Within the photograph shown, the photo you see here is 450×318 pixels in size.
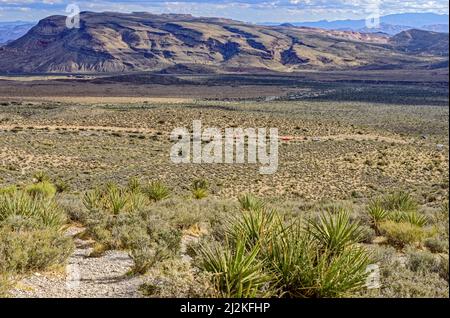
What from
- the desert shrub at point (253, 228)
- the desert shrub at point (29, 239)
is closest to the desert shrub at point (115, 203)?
the desert shrub at point (29, 239)

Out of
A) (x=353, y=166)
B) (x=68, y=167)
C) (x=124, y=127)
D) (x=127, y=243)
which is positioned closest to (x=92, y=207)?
(x=127, y=243)

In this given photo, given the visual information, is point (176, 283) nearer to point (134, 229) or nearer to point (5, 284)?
point (5, 284)

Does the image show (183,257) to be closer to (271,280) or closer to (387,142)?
(271,280)

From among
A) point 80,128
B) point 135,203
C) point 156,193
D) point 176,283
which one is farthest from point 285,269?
point 80,128

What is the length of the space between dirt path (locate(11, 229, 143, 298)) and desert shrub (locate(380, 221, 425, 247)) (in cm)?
517

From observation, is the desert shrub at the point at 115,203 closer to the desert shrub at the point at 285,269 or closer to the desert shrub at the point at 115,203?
the desert shrub at the point at 115,203

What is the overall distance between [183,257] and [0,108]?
49149 mm

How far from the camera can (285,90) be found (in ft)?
359

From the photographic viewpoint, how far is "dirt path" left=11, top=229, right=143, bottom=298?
20.2ft

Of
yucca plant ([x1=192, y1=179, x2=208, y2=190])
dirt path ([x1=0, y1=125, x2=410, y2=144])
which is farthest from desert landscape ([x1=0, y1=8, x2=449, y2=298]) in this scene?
yucca plant ([x1=192, y1=179, x2=208, y2=190])

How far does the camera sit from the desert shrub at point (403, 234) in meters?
9.37

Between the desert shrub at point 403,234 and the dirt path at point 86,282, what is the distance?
5171mm

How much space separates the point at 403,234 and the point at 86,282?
6.01 metres
